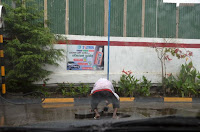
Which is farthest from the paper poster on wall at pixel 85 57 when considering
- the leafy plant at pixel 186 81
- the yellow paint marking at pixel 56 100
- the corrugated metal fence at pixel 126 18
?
the leafy plant at pixel 186 81

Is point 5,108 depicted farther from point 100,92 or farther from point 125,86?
point 125,86

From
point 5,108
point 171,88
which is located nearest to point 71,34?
point 5,108

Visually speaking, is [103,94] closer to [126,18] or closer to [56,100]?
[56,100]

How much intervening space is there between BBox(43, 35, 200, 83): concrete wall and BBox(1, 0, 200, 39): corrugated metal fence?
0.27 meters

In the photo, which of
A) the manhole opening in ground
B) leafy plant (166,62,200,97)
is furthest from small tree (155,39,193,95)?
the manhole opening in ground

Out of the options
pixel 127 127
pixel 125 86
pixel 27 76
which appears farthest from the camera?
pixel 125 86

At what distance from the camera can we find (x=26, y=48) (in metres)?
7.89

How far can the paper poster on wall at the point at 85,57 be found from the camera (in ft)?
29.8

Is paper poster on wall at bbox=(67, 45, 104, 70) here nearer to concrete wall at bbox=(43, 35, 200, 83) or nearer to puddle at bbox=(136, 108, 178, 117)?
concrete wall at bbox=(43, 35, 200, 83)

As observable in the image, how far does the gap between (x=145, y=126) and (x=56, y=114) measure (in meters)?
4.31

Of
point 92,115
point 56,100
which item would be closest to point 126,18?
point 56,100

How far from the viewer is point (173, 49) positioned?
9453mm

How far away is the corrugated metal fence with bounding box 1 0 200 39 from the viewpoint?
9055mm

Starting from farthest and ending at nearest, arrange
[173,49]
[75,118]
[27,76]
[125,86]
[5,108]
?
[173,49] → [125,86] → [27,76] → [5,108] → [75,118]
